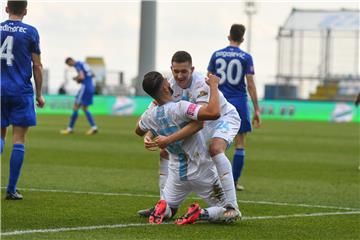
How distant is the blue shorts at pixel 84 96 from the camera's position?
78.2 ft

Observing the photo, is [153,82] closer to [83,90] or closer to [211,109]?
[211,109]

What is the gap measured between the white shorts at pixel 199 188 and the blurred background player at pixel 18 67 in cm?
201

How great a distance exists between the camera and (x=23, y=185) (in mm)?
11859

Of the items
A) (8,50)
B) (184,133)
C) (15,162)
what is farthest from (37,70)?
(184,133)

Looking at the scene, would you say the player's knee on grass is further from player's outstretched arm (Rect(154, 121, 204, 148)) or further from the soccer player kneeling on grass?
player's outstretched arm (Rect(154, 121, 204, 148))

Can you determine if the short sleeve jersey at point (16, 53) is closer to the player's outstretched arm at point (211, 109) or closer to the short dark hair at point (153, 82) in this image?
the short dark hair at point (153, 82)

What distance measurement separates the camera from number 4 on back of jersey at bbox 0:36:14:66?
977 centimetres

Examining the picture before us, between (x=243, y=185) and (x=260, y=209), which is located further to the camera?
(x=243, y=185)

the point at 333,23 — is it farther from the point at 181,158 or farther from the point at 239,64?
the point at 181,158

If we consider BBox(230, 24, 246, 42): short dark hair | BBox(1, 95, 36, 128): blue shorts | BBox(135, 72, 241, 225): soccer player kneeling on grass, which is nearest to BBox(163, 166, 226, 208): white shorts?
BBox(135, 72, 241, 225): soccer player kneeling on grass

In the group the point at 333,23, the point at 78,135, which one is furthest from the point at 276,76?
the point at 78,135

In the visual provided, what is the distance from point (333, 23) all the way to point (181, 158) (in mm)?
37174

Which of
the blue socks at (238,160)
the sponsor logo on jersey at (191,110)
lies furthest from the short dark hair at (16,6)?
the blue socks at (238,160)


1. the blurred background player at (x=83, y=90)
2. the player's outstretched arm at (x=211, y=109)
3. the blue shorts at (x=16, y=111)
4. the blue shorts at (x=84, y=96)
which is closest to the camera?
the player's outstretched arm at (x=211, y=109)
